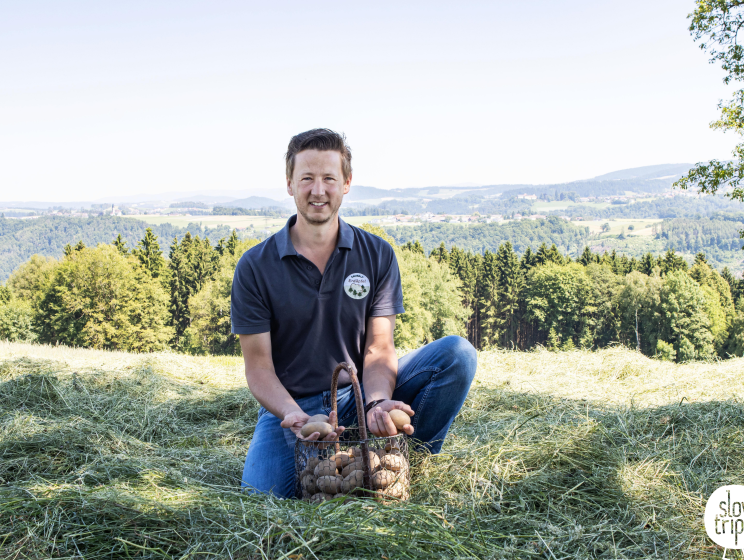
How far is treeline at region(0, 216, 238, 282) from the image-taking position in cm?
10906

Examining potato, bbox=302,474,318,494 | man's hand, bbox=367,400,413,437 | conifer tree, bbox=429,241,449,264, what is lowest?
conifer tree, bbox=429,241,449,264

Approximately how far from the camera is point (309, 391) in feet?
8.93

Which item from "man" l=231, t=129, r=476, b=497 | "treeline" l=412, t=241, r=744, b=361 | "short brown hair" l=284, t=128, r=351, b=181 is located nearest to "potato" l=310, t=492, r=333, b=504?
"man" l=231, t=129, r=476, b=497

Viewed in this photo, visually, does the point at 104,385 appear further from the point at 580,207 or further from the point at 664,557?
the point at 580,207

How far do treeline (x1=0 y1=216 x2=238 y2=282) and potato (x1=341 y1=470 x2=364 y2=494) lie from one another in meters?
105

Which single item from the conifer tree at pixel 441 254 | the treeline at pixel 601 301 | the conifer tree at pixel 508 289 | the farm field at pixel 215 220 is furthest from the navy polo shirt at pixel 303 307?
the farm field at pixel 215 220

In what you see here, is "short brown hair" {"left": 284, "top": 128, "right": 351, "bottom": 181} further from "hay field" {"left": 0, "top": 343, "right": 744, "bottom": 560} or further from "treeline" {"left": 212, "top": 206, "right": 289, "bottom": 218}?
"treeline" {"left": 212, "top": 206, "right": 289, "bottom": 218}

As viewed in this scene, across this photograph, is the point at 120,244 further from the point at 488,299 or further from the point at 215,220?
the point at 215,220

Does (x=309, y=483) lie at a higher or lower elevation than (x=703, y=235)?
higher

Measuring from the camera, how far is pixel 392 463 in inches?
83.5

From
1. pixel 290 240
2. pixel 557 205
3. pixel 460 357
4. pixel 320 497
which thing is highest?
pixel 557 205

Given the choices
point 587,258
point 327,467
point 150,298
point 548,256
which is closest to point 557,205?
point 587,258

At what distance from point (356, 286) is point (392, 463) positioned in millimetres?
929

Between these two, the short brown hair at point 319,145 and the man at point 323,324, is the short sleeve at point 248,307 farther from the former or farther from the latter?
the short brown hair at point 319,145
